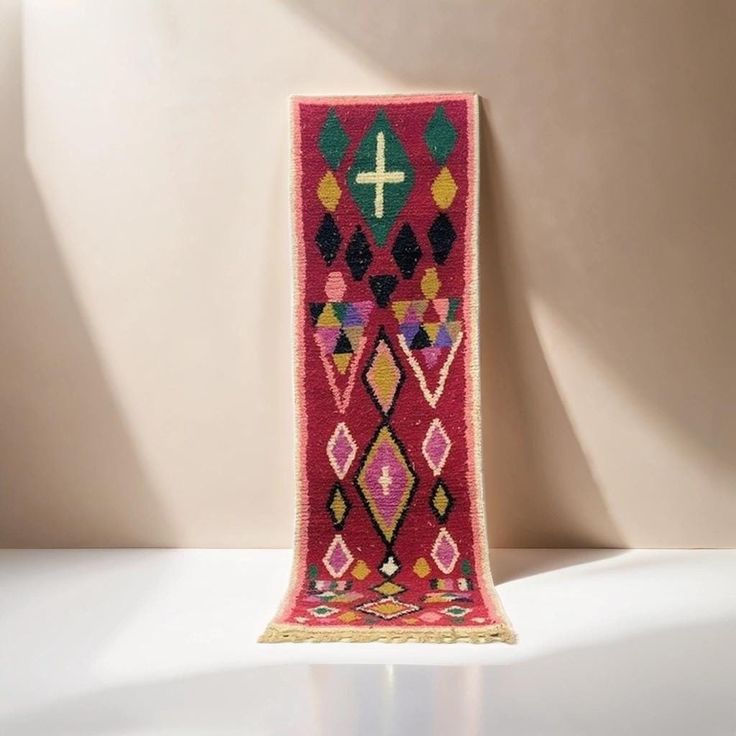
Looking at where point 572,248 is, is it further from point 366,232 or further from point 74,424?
point 74,424

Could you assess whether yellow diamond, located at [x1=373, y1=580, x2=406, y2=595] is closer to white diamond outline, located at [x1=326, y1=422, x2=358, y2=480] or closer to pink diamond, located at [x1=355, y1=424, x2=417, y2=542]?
pink diamond, located at [x1=355, y1=424, x2=417, y2=542]

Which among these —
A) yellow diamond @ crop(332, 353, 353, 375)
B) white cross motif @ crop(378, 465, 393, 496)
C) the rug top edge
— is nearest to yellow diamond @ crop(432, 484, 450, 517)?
white cross motif @ crop(378, 465, 393, 496)

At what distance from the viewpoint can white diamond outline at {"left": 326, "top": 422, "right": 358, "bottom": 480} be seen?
222cm

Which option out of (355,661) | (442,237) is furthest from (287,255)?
(355,661)

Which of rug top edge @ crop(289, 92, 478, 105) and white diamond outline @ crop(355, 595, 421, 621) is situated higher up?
rug top edge @ crop(289, 92, 478, 105)

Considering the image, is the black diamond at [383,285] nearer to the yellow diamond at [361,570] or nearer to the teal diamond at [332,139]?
the teal diamond at [332,139]

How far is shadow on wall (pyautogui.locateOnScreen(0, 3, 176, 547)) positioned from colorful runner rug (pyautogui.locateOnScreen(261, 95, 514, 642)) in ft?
1.50

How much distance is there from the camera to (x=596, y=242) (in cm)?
224

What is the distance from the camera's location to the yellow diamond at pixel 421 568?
2133 mm

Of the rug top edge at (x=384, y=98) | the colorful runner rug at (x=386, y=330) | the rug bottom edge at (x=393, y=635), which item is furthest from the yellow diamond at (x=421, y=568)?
the rug top edge at (x=384, y=98)

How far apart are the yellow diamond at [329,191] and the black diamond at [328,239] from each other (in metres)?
0.02

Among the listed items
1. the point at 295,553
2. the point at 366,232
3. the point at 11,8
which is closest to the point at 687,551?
the point at 295,553

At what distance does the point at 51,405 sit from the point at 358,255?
2.66 ft

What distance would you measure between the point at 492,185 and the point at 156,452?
998 mm
